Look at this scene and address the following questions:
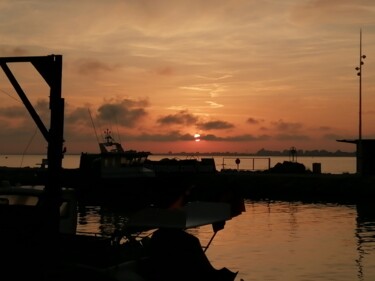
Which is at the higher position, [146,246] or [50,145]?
[50,145]

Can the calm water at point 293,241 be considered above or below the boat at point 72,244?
below

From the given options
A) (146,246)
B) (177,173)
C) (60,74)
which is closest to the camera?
(60,74)

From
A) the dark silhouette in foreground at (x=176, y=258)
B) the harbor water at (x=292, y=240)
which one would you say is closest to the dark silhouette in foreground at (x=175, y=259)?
the dark silhouette in foreground at (x=176, y=258)

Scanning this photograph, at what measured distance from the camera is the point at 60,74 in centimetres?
1552

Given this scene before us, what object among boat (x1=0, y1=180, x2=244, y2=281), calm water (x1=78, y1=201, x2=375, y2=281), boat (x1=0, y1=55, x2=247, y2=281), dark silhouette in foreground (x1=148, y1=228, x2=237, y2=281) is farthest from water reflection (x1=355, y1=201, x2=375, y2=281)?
boat (x1=0, y1=55, x2=247, y2=281)

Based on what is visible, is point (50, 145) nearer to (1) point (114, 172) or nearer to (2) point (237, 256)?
(2) point (237, 256)

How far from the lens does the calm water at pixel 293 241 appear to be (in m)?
28.9

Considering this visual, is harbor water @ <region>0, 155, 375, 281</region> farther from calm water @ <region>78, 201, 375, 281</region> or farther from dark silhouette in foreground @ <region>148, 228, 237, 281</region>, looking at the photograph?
dark silhouette in foreground @ <region>148, 228, 237, 281</region>

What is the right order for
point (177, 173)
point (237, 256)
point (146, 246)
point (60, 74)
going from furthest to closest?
point (177, 173)
point (237, 256)
point (146, 246)
point (60, 74)

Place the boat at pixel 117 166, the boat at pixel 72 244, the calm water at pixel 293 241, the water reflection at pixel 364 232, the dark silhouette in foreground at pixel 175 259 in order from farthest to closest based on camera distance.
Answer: the boat at pixel 117 166, the water reflection at pixel 364 232, the calm water at pixel 293 241, the dark silhouette in foreground at pixel 175 259, the boat at pixel 72 244

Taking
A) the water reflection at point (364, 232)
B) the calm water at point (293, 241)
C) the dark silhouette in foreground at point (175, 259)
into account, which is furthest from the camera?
the water reflection at point (364, 232)

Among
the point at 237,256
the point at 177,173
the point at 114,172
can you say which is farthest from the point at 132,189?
the point at 237,256

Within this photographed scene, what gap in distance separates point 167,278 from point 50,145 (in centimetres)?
438

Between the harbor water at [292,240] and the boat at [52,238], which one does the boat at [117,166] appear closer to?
the harbor water at [292,240]
